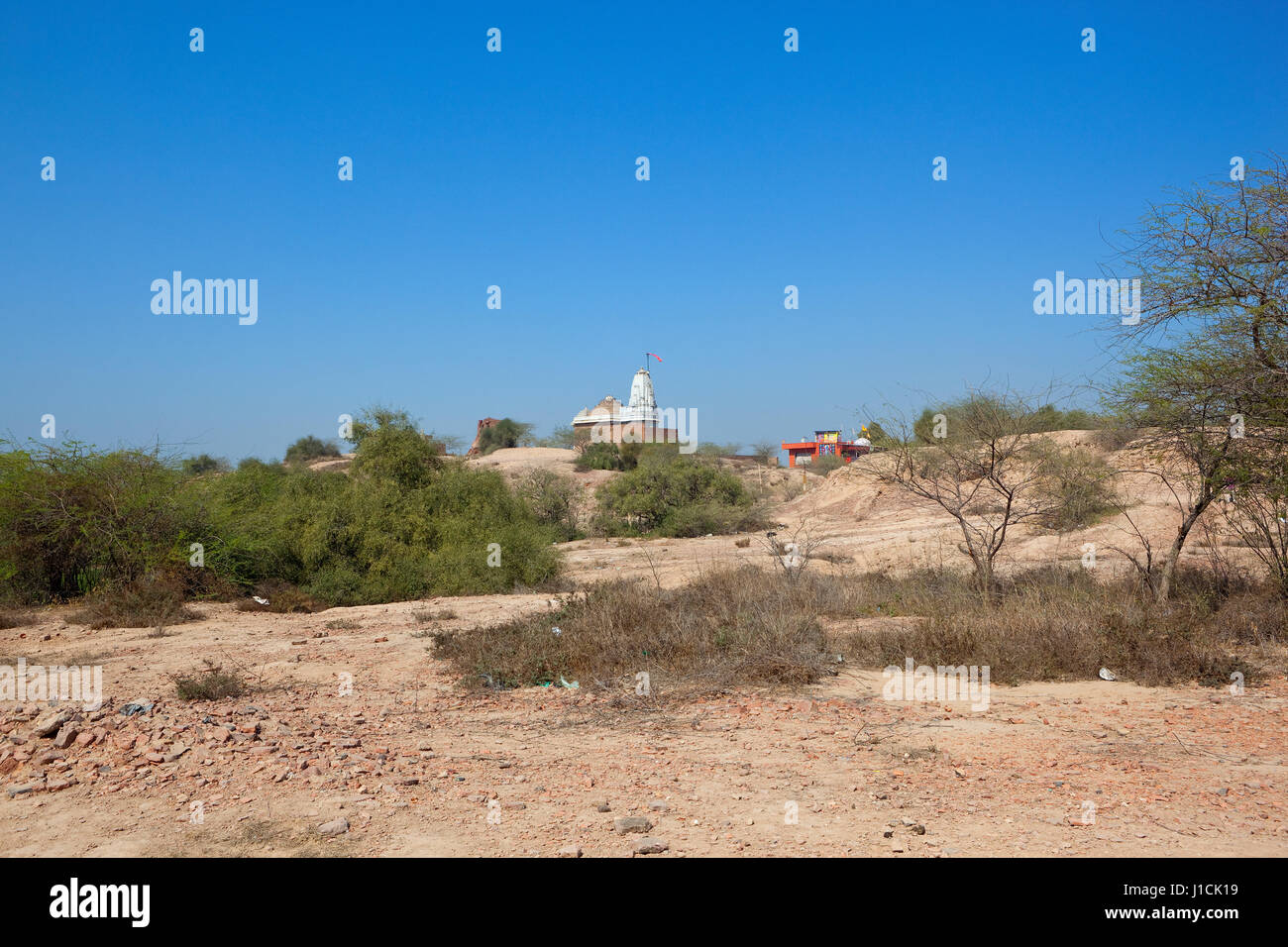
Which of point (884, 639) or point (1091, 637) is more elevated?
point (1091, 637)

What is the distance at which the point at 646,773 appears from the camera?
5.42 meters

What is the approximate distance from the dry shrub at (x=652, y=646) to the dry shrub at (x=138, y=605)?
5.60 metres

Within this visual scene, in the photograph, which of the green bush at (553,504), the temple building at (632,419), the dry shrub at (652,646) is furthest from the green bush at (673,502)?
the temple building at (632,419)

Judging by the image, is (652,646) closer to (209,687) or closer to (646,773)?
(646,773)

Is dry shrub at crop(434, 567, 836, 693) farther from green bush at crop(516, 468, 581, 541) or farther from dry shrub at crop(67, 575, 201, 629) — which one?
green bush at crop(516, 468, 581, 541)

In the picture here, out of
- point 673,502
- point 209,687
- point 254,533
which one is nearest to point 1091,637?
point 209,687

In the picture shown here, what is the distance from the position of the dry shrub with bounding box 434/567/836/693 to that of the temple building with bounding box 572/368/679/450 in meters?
49.7

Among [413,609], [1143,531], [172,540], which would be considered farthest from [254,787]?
[1143,531]

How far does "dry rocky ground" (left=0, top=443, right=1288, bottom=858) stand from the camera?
4.28m

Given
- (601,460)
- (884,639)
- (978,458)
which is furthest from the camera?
(601,460)

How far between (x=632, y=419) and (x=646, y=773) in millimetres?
59414
